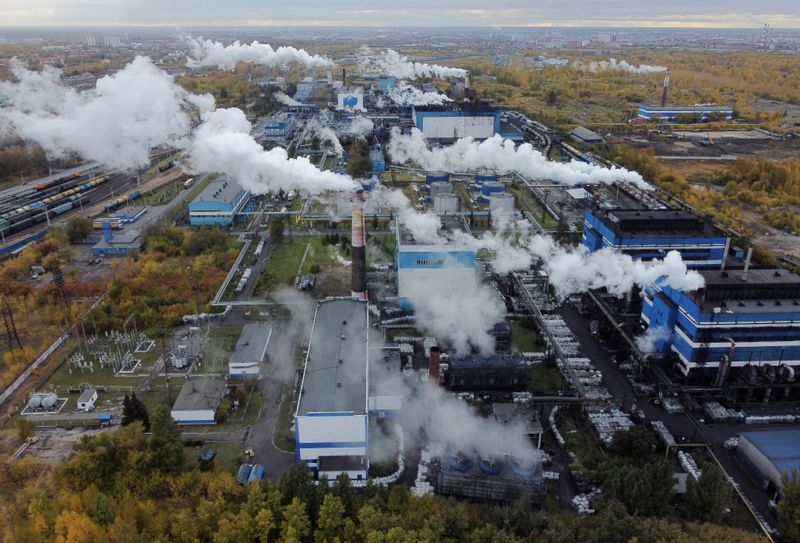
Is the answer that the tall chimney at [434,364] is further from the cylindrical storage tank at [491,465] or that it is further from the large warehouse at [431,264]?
the large warehouse at [431,264]

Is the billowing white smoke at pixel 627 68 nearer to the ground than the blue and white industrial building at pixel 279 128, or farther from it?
farther from it

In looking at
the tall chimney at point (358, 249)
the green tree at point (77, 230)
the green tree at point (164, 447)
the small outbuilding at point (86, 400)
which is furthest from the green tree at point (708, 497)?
the green tree at point (77, 230)

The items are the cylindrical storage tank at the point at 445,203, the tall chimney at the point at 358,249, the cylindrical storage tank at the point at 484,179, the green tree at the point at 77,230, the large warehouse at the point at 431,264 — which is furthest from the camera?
the cylindrical storage tank at the point at 484,179

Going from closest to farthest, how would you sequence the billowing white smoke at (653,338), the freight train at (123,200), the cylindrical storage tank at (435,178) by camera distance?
1. the billowing white smoke at (653,338)
2. the freight train at (123,200)
3. the cylindrical storage tank at (435,178)

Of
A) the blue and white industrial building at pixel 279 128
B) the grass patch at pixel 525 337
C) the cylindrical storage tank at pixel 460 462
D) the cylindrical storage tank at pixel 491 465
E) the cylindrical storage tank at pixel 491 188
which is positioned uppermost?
the blue and white industrial building at pixel 279 128

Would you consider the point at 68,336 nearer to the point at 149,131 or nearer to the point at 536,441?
the point at 536,441

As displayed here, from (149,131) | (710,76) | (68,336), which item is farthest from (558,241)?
(710,76)
